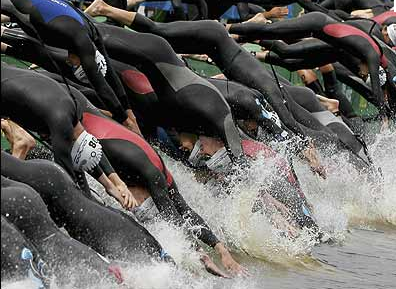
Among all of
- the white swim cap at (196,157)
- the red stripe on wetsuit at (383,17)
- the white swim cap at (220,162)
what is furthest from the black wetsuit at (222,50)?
the red stripe on wetsuit at (383,17)

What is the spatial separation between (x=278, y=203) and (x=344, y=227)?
955mm

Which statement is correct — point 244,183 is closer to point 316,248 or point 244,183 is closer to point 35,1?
point 316,248

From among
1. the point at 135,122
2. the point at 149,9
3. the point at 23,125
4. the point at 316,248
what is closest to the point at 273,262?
the point at 316,248

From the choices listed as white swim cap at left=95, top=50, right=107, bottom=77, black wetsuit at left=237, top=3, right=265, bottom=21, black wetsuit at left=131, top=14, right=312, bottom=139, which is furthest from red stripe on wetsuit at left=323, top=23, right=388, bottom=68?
white swim cap at left=95, top=50, right=107, bottom=77

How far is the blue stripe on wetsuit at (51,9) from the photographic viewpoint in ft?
24.7

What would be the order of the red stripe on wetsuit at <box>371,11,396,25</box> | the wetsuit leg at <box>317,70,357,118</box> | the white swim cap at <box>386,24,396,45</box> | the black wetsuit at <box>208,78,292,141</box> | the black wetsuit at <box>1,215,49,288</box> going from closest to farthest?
the black wetsuit at <box>1,215,49,288</box>
the black wetsuit at <box>208,78,292,141</box>
the white swim cap at <box>386,24,396,45</box>
the red stripe on wetsuit at <box>371,11,396,25</box>
the wetsuit leg at <box>317,70,357,118</box>

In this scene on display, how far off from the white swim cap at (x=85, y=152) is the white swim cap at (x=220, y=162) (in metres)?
1.71

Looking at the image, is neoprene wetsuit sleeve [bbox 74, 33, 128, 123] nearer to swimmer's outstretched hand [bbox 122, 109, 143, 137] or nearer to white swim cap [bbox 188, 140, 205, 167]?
swimmer's outstretched hand [bbox 122, 109, 143, 137]

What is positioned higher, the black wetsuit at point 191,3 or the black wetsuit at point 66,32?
the black wetsuit at point 66,32

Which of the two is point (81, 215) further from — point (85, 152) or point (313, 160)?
point (313, 160)

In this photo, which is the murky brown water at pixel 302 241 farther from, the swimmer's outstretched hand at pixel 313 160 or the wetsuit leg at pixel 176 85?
the wetsuit leg at pixel 176 85

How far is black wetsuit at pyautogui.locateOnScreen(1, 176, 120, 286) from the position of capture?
201 inches

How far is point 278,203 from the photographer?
8.63 meters

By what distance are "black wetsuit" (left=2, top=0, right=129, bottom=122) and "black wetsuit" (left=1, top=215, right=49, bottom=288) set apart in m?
2.76
